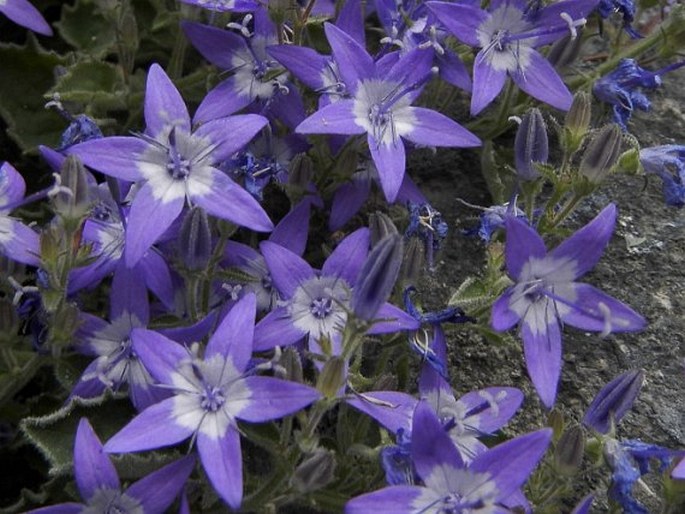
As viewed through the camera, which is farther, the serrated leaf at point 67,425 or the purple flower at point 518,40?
the purple flower at point 518,40

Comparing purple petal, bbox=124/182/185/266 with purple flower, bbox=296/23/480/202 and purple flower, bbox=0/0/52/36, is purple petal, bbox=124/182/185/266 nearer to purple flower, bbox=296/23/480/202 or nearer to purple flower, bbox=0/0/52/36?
purple flower, bbox=296/23/480/202

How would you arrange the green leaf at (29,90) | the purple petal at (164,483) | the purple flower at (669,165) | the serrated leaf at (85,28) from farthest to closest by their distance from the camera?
the serrated leaf at (85,28) → the green leaf at (29,90) → the purple flower at (669,165) → the purple petal at (164,483)

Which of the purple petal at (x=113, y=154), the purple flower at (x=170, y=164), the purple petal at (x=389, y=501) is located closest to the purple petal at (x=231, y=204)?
the purple flower at (x=170, y=164)

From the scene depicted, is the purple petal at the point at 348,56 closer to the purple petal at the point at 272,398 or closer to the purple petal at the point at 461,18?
the purple petal at the point at 461,18

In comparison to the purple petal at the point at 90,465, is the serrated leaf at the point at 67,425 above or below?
below

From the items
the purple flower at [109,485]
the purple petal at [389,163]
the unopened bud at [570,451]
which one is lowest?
the purple flower at [109,485]

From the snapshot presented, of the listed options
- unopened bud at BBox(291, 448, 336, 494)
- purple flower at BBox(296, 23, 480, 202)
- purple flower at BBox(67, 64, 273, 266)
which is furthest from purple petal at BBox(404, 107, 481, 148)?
unopened bud at BBox(291, 448, 336, 494)
